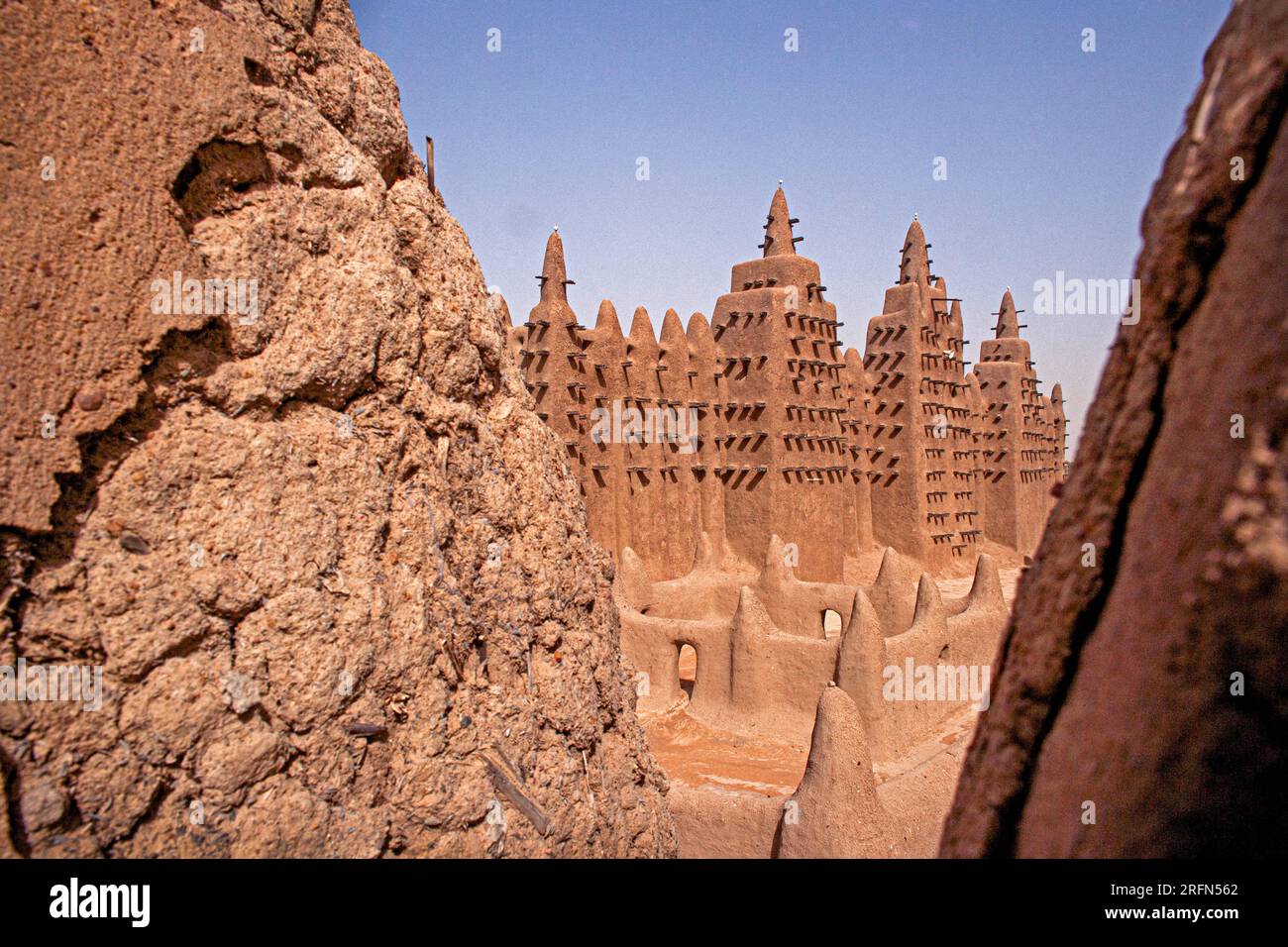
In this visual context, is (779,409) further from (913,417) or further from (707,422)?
(913,417)

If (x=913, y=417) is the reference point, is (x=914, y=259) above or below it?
above

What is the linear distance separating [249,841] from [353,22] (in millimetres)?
2643

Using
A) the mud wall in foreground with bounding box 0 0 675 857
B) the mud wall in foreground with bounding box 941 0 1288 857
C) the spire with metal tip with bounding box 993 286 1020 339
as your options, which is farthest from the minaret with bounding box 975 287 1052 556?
the mud wall in foreground with bounding box 941 0 1288 857

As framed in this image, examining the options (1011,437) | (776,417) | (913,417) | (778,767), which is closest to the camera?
(778,767)

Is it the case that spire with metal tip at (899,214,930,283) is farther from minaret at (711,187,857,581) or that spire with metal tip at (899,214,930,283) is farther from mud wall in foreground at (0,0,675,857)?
mud wall in foreground at (0,0,675,857)

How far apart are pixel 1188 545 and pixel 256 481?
205cm

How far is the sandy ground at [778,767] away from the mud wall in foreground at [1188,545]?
6323 millimetres

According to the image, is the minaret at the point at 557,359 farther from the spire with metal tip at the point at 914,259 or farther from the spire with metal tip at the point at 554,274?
the spire with metal tip at the point at 914,259

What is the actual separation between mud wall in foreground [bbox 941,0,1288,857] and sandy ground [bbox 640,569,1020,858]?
6323mm

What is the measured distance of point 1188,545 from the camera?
3.48 feet

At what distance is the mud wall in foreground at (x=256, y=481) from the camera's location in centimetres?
186

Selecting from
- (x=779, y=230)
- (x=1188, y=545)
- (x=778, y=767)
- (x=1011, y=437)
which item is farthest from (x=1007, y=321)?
(x=1188, y=545)

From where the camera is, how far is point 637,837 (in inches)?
130

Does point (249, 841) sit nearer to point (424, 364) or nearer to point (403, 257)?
point (424, 364)
